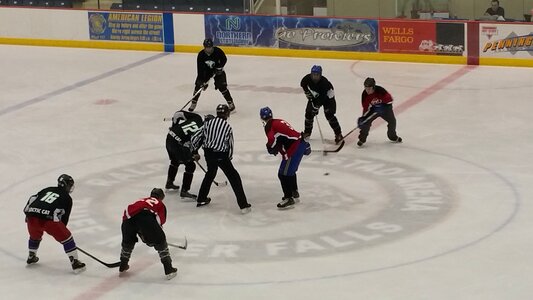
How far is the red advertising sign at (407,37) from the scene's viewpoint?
19359 millimetres

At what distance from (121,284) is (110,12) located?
45.2 feet

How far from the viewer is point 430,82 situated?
18047 millimetres

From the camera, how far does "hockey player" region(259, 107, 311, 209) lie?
11.4 metres

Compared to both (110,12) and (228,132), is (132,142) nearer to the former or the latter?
(228,132)

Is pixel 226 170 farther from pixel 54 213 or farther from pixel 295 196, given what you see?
pixel 54 213

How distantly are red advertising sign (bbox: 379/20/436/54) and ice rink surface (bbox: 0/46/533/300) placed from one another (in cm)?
34

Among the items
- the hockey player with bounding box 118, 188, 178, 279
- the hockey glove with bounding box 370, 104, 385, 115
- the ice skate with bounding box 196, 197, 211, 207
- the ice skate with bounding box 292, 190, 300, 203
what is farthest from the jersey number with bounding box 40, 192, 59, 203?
the hockey glove with bounding box 370, 104, 385, 115

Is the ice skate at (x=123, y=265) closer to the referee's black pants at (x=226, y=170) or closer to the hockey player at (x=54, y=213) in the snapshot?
the hockey player at (x=54, y=213)

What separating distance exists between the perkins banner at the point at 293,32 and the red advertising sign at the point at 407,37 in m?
0.21

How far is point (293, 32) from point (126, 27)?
396 cm

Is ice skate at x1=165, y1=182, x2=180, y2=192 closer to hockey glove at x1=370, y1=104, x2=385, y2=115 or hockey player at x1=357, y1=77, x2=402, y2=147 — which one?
hockey player at x1=357, y1=77, x2=402, y2=147

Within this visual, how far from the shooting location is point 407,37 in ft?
64.2

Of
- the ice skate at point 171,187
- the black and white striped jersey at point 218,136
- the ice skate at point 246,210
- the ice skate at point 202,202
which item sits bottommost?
the ice skate at point 246,210

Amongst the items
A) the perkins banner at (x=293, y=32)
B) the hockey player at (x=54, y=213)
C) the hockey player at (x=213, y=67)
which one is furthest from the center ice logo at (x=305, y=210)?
the perkins banner at (x=293, y=32)
